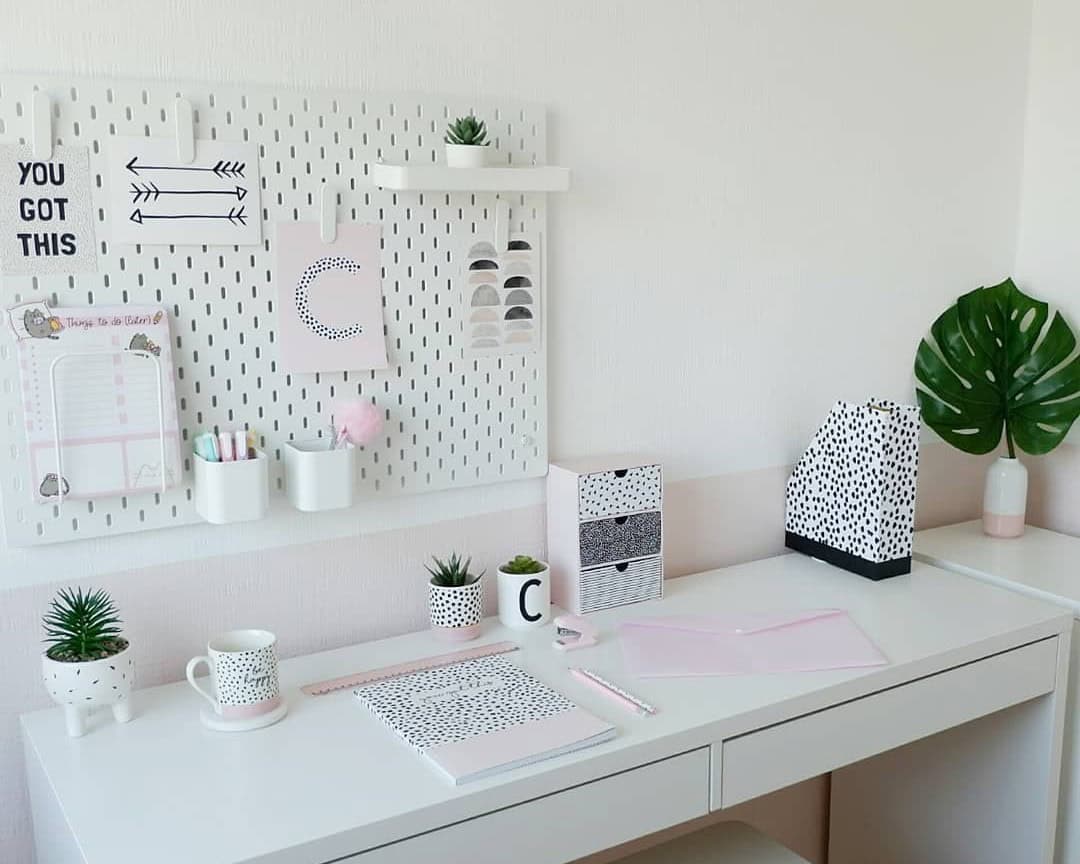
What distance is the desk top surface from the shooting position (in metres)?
1.75

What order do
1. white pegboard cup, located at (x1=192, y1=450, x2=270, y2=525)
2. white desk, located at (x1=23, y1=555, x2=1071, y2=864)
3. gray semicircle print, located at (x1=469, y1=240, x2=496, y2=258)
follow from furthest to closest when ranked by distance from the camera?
gray semicircle print, located at (x1=469, y1=240, x2=496, y2=258)
white pegboard cup, located at (x1=192, y1=450, x2=270, y2=525)
white desk, located at (x1=23, y1=555, x2=1071, y2=864)

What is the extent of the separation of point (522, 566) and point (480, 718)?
1.19 ft

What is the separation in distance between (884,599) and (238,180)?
3.63 feet

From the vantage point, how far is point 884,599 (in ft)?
5.60

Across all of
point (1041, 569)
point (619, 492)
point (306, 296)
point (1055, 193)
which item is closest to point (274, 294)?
point (306, 296)

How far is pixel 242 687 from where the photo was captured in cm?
126

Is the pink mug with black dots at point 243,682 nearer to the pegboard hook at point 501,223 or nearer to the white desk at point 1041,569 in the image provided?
the pegboard hook at point 501,223

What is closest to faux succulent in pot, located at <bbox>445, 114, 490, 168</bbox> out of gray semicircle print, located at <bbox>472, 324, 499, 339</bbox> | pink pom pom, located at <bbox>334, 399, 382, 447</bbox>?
gray semicircle print, located at <bbox>472, 324, 499, 339</bbox>

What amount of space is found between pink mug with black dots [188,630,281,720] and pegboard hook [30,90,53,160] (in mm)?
595

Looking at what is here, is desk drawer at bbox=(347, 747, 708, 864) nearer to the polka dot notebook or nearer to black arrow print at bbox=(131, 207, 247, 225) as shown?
the polka dot notebook

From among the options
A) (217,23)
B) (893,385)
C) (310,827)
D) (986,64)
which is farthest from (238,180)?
(986,64)

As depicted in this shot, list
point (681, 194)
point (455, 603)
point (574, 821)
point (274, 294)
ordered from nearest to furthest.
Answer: point (574, 821) < point (274, 294) < point (455, 603) < point (681, 194)

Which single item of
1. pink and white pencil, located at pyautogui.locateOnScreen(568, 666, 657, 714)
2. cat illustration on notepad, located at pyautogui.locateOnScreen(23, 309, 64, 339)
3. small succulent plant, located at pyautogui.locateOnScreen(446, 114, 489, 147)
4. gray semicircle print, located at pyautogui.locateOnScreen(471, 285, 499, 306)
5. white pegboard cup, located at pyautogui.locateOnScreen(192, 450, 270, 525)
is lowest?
pink and white pencil, located at pyautogui.locateOnScreen(568, 666, 657, 714)

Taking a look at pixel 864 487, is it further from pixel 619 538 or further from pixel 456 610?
pixel 456 610
